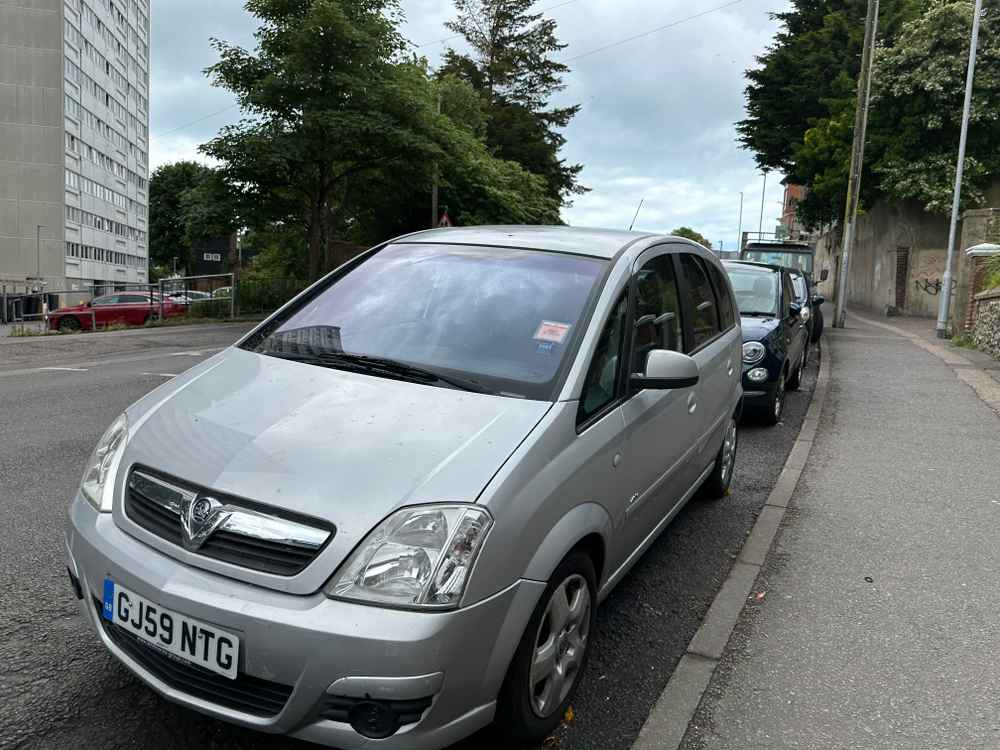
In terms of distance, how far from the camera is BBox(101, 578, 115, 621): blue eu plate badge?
246 centimetres

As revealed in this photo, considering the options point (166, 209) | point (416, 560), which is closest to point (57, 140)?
point (166, 209)

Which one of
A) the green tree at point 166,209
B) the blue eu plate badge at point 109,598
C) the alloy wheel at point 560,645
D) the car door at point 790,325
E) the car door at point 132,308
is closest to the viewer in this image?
the blue eu plate badge at point 109,598

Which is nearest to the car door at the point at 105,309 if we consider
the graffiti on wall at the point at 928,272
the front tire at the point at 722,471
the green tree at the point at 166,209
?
the front tire at the point at 722,471

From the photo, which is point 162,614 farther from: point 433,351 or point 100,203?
point 100,203

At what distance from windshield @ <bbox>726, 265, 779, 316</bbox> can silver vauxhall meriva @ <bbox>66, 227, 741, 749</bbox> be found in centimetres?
614

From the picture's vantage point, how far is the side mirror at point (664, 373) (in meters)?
3.21

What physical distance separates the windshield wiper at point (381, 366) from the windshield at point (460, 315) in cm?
2

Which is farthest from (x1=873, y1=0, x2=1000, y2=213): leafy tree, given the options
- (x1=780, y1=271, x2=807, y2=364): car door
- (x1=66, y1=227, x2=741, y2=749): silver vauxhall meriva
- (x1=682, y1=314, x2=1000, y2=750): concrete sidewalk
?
(x1=66, y1=227, x2=741, y2=749): silver vauxhall meriva

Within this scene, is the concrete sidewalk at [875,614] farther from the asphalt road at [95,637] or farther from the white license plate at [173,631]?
the white license plate at [173,631]

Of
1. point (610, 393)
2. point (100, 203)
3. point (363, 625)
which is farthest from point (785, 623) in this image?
point (100, 203)

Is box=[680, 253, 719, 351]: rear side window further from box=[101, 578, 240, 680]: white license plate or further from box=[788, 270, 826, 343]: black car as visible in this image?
box=[788, 270, 826, 343]: black car

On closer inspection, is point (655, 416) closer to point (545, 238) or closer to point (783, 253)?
point (545, 238)

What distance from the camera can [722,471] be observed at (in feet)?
18.1

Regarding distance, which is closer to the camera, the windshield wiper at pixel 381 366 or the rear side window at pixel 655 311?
the windshield wiper at pixel 381 366
